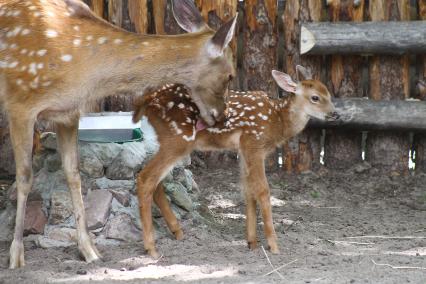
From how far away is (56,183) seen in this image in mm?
6895

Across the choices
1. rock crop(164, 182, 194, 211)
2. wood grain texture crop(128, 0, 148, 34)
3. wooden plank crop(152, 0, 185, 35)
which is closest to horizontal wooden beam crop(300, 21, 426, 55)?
wooden plank crop(152, 0, 185, 35)

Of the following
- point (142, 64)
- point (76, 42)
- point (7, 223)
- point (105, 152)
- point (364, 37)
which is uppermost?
point (76, 42)

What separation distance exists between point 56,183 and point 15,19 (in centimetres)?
144

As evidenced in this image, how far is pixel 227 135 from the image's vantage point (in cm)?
675

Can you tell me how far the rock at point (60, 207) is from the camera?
6.68 m

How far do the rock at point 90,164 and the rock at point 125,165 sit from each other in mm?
84

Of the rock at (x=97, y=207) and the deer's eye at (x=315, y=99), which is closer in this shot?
the rock at (x=97, y=207)

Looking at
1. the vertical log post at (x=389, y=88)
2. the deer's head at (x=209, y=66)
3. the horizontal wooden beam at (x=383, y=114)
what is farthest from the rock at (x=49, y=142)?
the vertical log post at (x=389, y=88)

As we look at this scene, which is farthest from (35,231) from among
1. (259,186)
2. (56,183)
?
(259,186)

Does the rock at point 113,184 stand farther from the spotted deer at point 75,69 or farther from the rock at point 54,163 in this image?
the spotted deer at point 75,69

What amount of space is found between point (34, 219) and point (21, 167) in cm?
68

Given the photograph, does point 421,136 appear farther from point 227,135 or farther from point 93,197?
point 93,197

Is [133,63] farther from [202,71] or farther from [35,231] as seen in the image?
[35,231]

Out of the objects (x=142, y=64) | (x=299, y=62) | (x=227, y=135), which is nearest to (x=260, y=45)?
(x=299, y=62)
